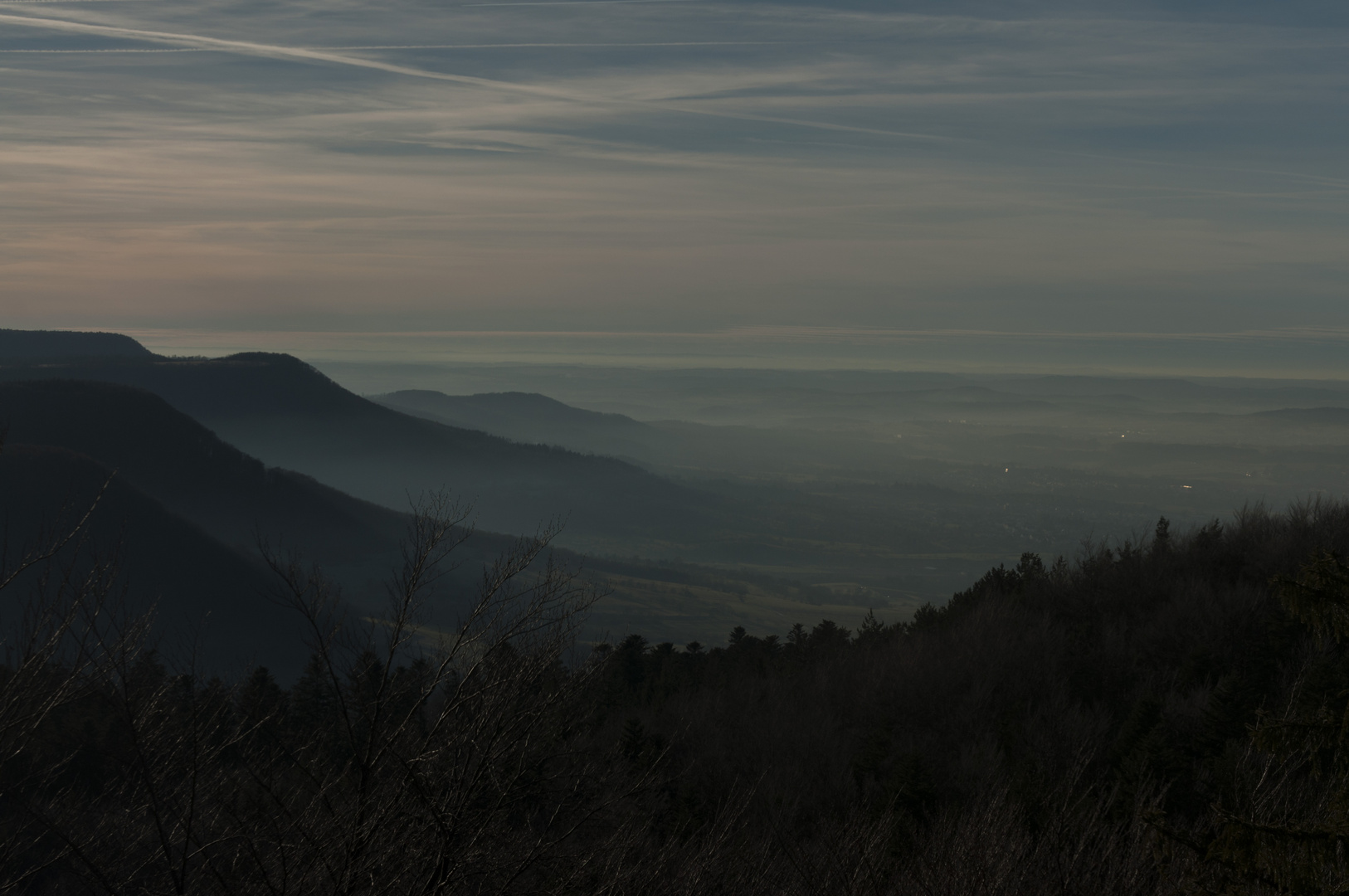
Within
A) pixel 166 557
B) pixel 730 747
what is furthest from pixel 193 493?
pixel 730 747

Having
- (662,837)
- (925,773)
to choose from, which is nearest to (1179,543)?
(925,773)

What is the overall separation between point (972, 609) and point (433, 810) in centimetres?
2775

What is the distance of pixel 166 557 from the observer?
13700cm

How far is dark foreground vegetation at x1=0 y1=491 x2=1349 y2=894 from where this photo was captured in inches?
337

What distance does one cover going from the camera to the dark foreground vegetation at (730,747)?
8562 mm

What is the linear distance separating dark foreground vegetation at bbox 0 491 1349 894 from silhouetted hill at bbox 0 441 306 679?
98.9 metres

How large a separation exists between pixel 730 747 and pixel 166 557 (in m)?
136

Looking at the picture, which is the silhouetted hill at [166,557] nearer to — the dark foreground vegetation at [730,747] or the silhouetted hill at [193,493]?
the silhouetted hill at [193,493]

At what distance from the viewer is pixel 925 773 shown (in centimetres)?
1841

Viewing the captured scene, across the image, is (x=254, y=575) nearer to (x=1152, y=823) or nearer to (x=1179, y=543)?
(x=1179, y=543)

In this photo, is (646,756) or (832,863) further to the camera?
(646,756)

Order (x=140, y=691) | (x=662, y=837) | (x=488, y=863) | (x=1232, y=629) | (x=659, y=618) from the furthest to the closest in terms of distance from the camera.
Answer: (x=659, y=618) → (x=1232, y=629) → (x=662, y=837) → (x=140, y=691) → (x=488, y=863)

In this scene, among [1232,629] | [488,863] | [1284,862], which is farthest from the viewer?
[1232,629]

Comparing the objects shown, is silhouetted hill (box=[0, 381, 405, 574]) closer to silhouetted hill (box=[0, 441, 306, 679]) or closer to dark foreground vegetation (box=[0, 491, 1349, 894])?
silhouetted hill (box=[0, 441, 306, 679])
